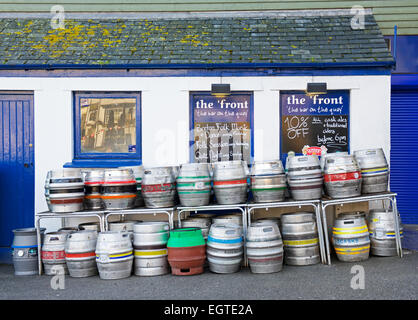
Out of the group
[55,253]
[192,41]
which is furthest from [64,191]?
[192,41]

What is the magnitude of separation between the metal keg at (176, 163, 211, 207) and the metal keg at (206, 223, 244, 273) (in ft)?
1.73

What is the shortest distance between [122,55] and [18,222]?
3.29 metres

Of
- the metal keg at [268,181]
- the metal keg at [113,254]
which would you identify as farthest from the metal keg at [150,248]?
the metal keg at [268,181]

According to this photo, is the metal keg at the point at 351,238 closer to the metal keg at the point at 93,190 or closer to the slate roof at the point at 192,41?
the slate roof at the point at 192,41

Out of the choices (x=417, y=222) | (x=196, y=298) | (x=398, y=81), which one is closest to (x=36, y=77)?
(x=196, y=298)

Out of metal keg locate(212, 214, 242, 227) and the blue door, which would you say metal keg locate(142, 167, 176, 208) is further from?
the blue door

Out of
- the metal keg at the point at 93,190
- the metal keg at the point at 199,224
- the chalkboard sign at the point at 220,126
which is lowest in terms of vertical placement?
the metal keg at the point at 199,224

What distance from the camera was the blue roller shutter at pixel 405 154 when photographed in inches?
353

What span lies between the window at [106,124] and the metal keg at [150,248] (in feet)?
6.48

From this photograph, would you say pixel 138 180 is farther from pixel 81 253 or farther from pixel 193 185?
pixel 81 253

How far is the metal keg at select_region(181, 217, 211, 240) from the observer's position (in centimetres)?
679

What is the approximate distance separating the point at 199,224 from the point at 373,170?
2.63 m

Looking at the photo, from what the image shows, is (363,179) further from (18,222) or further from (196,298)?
(18,222)

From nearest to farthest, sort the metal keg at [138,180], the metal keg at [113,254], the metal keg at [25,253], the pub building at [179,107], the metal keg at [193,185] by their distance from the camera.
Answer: the metal keg at [113,254], the metal keg at [193,185], the metal keg at [25,253], the metal keg at [138,180], the pub building at [179,107]
